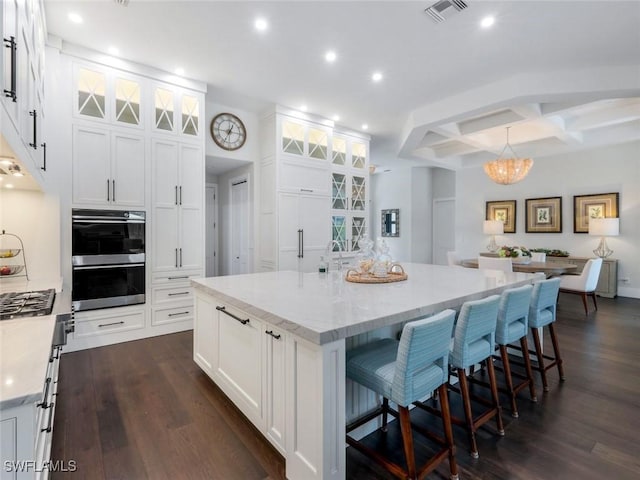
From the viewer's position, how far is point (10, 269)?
2652 mm

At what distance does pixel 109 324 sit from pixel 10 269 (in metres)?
1.09

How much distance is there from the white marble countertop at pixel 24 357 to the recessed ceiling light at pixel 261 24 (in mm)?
2826

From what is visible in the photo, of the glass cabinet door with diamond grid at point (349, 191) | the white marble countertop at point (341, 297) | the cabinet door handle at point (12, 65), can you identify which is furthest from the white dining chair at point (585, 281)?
the cabinet door handle at point (12, 65)

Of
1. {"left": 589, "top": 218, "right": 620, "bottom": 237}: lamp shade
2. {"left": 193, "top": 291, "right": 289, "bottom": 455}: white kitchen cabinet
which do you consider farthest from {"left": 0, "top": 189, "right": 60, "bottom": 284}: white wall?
{"left": 589, "top": 218, "right": 620, "bottom": 237}: lamp shade

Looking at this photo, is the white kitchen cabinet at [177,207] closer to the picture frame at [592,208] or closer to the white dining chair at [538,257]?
the white dining chair at [538,257]

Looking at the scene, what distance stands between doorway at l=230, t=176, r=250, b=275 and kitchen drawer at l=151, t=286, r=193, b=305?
1494 mm

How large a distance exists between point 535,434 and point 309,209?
3995 millimetres

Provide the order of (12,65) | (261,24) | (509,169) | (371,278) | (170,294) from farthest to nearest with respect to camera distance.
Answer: (509,169) → (170,294) → (261,24) → (371,278) → (12,65)

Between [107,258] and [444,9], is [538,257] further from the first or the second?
[107,258]

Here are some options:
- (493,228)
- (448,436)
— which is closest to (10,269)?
(448,436)

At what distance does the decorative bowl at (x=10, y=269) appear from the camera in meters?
2.59

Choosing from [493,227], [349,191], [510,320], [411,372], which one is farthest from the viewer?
[493,227]

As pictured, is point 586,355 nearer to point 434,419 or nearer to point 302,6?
point 434,419

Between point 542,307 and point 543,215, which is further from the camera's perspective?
point 543,215
